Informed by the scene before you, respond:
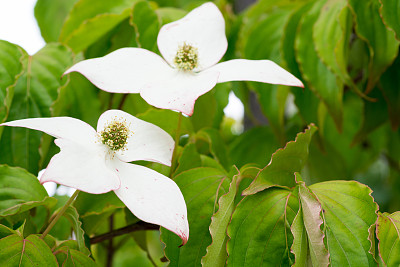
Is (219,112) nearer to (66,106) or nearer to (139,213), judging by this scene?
(66,106)

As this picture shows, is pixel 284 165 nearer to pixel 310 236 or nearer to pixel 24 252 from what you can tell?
pixel 310 236

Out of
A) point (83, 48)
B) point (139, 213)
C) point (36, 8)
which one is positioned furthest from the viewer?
point (36, 8)

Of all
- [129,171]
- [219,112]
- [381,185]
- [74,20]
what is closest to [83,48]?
[74,20]

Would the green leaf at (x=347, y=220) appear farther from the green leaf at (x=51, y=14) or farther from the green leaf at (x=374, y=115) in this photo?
the green leaf at (x=51, y=14)

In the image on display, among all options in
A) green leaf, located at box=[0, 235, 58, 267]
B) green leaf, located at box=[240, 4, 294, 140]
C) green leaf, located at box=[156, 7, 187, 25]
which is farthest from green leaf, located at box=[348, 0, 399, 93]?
green leaf, located at box=[0, 235, 58, 267]

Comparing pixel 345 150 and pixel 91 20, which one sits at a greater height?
pixel 91 20

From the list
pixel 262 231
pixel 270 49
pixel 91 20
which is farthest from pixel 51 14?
pixel 262 231

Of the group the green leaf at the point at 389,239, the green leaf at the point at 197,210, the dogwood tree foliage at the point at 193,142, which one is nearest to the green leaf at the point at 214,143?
the dogwood tree foliage at the point at 193,142
